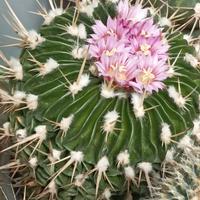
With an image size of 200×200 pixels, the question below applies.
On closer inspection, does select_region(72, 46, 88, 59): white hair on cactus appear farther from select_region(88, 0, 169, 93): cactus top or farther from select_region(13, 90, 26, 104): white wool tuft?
select_region(13, 90, 26, 104): white wool tuft

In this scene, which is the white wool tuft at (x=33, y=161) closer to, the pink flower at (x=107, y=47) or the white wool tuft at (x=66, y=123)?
the white wool tuft at (x=66, y=123)

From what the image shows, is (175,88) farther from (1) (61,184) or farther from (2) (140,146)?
(1) (61,184)

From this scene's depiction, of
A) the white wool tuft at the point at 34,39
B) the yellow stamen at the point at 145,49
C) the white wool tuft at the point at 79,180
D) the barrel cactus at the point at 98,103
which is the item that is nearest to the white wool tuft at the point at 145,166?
the barrel cactus at the point at 98,103

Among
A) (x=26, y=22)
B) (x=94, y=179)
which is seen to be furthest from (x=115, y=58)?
(x=26, y=22)

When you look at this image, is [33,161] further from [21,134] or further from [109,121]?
[109,121]

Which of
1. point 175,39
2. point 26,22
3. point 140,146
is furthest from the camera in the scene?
point 26,22

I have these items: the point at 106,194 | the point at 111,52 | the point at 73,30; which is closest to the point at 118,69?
the point at 111,52
